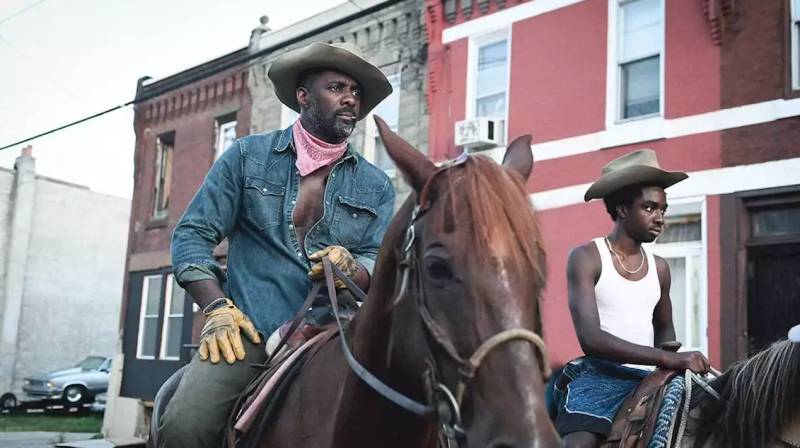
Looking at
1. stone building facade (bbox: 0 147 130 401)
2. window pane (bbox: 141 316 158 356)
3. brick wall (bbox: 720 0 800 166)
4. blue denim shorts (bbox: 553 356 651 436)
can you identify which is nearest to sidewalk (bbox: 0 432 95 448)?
window pane (bbox: 141 316 158 356)

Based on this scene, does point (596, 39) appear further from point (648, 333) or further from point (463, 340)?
point (463, 340)

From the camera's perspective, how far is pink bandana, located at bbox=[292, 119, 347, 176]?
11.4 feet

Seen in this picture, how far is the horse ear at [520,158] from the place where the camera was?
7.93 ft

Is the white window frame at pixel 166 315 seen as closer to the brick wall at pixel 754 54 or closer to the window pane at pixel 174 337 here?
the window pane at pixel 174 337

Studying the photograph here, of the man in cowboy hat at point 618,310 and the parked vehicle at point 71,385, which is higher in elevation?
the man in cowboy hat at point 618,310

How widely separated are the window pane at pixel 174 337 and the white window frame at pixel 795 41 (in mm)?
14681

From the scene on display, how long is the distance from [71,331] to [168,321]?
1348 centimetres

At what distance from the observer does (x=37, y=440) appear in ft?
52.7

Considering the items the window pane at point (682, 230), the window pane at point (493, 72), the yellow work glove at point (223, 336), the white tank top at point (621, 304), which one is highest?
the window pane at point (493, 72)

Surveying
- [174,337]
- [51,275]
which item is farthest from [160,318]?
[51,275]

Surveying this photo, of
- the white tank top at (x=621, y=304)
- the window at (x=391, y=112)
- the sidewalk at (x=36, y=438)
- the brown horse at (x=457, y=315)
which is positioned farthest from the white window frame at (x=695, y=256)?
the sidewalk at (x=36, y=438)

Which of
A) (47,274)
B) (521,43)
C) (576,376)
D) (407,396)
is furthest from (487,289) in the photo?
(47,274)

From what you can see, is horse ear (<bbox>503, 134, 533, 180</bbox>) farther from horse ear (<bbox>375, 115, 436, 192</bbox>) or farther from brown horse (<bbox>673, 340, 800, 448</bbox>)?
brown horse (<bbox>673, 340, 800, 448</bbox>)

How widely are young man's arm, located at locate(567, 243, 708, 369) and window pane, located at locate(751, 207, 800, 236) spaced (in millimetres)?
6449
